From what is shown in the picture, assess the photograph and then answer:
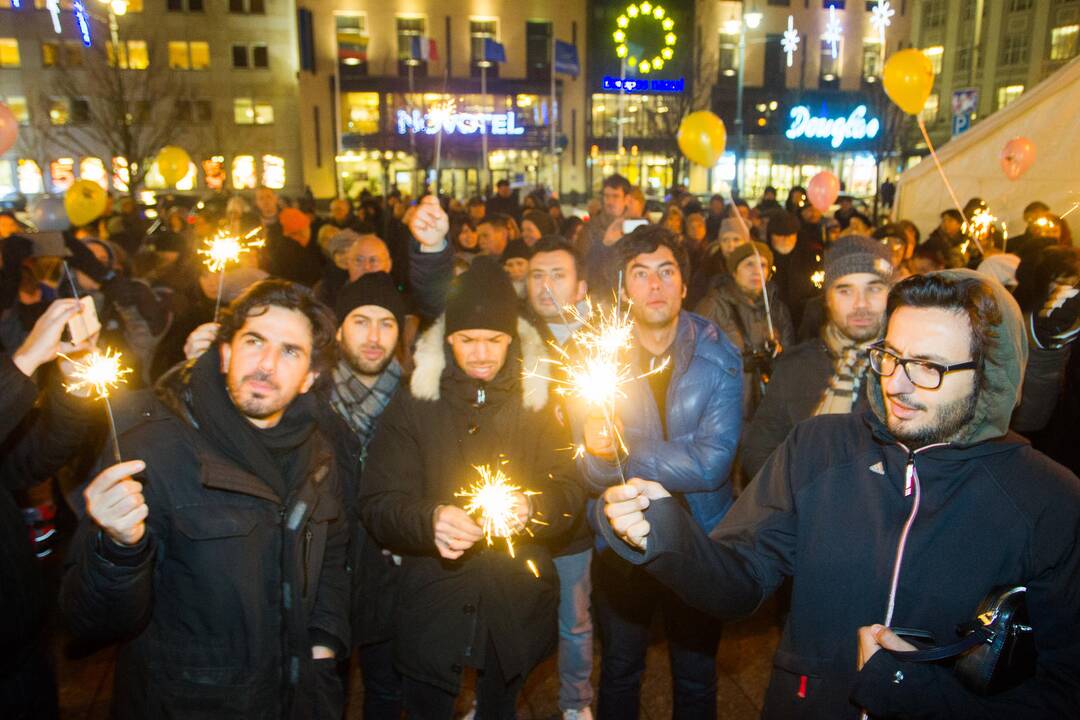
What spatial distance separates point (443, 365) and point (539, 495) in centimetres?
73

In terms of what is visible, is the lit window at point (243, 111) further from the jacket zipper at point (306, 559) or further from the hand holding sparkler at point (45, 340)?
the jacket zipper at point (306, 559)

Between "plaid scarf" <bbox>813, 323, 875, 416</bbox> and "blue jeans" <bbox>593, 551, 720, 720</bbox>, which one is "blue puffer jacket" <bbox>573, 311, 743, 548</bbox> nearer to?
"blue jeans" <bbox>593, 551, 720, 720</bbox>

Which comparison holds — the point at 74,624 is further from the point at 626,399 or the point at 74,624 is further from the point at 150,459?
the point at 626,399

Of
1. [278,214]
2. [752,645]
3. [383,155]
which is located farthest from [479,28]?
[752,645]

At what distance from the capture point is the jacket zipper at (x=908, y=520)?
2.10 m

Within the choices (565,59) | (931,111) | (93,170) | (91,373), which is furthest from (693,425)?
(931,111)

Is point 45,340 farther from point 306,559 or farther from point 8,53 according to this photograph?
point 8,53

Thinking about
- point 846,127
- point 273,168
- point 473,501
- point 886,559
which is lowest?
point 473,501

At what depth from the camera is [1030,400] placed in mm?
3545

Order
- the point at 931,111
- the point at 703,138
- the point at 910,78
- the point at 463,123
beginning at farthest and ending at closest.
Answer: the point at 931,111 → the point at 463,123 → the point at 703,138 → the point at 910,78

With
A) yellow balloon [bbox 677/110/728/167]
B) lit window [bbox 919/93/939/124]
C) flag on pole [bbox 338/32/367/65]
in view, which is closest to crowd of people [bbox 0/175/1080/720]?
yellow balloon [bbox 677/110/728/167]

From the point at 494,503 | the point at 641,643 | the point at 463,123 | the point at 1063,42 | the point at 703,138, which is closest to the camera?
the point at 494,503

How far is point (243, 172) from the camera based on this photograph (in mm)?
38094

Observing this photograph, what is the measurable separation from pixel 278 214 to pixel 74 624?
849 cm
